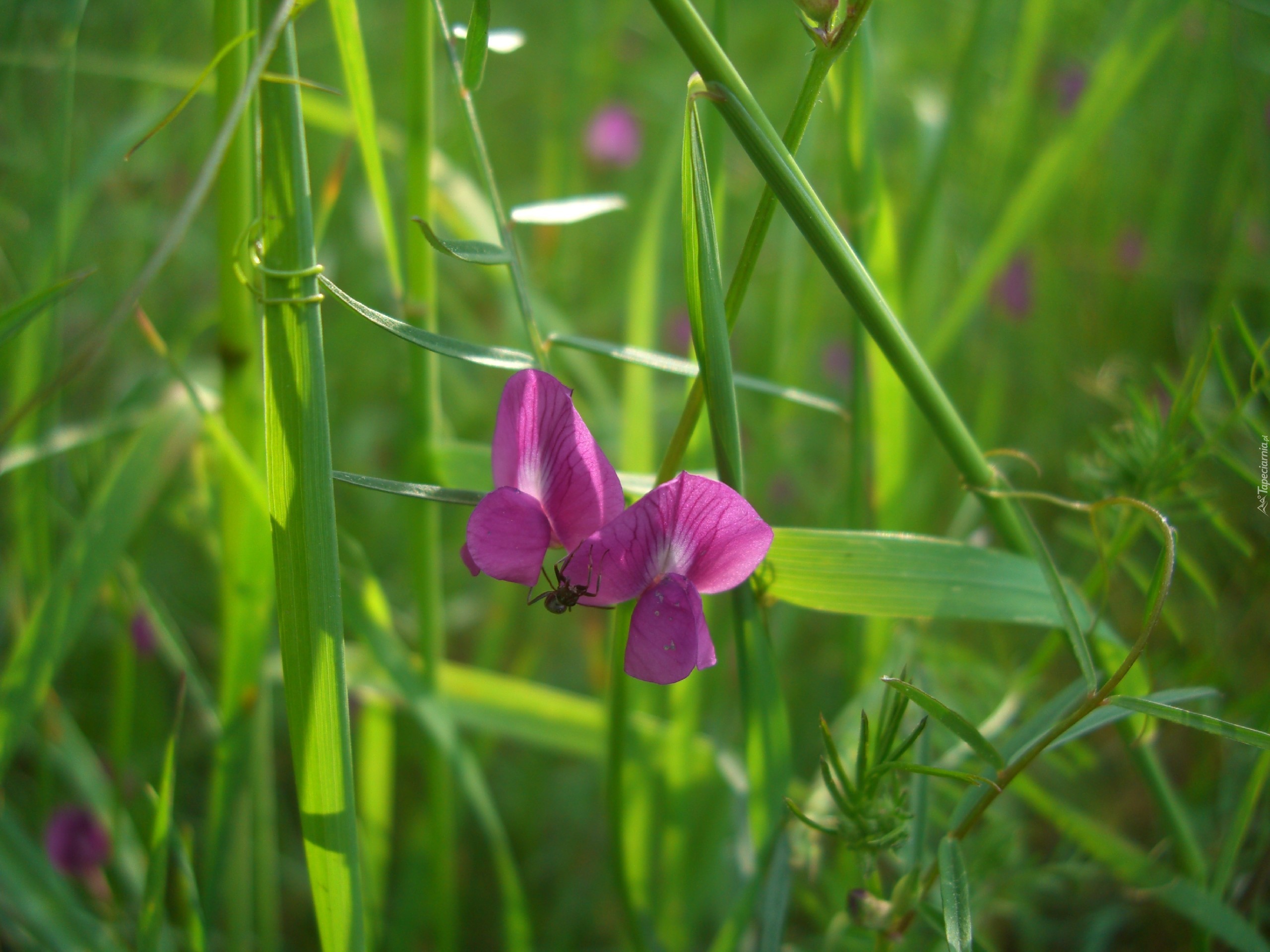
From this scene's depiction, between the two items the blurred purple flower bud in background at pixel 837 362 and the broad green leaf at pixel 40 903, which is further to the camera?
the blurred purple flower bud in background at pixel 837 362

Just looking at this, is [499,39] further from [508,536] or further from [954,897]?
[954,897]

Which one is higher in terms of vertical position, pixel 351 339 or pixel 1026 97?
pixel 1026 97

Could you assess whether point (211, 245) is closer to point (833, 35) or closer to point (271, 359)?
point (271, 359)

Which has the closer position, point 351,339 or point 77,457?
point 77,457

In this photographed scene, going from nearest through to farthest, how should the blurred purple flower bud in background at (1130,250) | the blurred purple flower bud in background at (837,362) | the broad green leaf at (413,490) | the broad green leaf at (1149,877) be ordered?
the broad green leaf at (413,490), the broad green leaf at (1149,877), the blurred purple flower bud in background at (1130,250), the blurred purple flower bud in background at (837,362)

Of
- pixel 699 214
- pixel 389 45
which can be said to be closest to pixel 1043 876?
pixel 699 214

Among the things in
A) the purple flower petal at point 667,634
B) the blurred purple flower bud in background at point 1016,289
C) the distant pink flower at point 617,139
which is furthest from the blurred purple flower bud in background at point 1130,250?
the purple flower petal at point 667,634

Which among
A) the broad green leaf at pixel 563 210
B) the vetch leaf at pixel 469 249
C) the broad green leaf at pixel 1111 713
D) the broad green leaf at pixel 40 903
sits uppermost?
the broad green leaf at pixel 563 210

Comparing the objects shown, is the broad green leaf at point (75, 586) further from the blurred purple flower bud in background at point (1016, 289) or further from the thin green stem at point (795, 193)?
the blurred purple flower bud in background at point (1016, 289)
